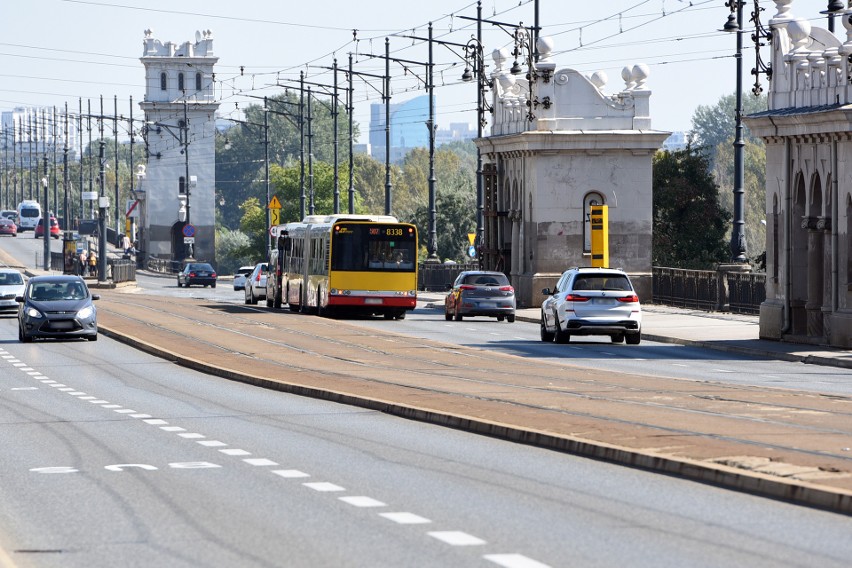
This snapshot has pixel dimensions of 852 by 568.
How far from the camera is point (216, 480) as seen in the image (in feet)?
48.0

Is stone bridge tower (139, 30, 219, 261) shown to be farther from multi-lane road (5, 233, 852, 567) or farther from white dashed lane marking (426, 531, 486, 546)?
white dashed lane marking (426, 531, 486, 546)

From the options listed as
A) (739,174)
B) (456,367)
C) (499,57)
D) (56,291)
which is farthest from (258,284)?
(456,367)

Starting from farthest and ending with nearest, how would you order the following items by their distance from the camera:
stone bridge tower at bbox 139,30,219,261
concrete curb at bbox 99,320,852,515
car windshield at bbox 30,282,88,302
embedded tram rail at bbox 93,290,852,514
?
1. stone bridge tower at bbox 139,30,219,261
2. car windshield at bbox 30,282,88,302
3. embedded tram rail at bbox 93,290,852,514
4. concrete curb at bbox 99,320,852,515

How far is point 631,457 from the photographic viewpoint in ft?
50.4

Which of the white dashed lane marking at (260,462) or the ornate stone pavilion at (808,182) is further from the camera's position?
the ornate stone pavilion at (808,182)

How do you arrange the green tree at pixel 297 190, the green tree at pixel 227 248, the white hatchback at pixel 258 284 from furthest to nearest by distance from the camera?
the green tree at pixel 227 248 → the green tree at pixel 297 190 → the white hatchback at pixel 258 284

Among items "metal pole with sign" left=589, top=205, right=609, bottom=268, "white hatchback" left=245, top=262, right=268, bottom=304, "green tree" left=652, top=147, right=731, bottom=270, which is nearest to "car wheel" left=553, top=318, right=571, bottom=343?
"metal pole with sign" left=589, top=205, right=609, bottom=268

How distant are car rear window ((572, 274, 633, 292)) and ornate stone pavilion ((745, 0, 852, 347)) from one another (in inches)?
154

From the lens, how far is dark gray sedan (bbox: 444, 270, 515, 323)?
53425mm

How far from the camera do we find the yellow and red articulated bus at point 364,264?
52.3m

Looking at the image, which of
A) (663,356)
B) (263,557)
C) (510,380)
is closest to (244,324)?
(663,356)

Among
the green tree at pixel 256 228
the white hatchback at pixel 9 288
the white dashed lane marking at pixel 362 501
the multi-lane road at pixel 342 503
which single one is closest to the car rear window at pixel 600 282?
the multi-lane road at pixel 342 503

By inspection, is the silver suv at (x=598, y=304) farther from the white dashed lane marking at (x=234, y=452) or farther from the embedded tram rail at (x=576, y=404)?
the white dashed lane marking at (x=234, y=452)

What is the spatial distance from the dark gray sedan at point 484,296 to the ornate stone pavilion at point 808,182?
42.3 feet
